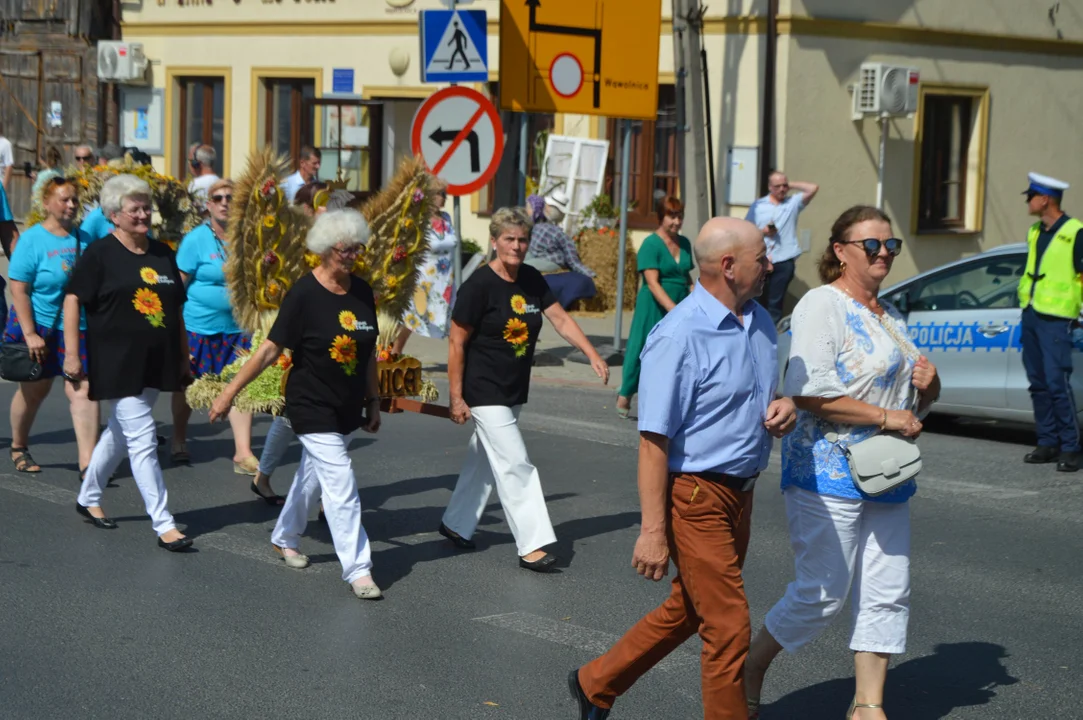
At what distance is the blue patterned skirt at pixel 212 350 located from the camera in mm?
9531

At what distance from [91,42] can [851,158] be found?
13978 mm

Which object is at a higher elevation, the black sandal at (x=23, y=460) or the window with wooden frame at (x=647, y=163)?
the window with wooden frame at (x=647, y=163)

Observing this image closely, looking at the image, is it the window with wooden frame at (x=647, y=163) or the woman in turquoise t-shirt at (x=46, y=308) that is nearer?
the woman in turquoise t-shirt at (x=46, y=308)

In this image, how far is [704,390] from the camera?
4.70 m

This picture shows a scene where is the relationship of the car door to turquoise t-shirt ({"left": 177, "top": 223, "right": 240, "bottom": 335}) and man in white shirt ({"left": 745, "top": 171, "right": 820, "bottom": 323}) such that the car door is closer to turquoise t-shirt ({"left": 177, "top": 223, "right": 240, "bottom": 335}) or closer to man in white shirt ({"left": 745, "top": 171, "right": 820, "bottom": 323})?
turquoise t-shirt ({"left": 177, "top": 223, "right": 240, "bottom": 335})

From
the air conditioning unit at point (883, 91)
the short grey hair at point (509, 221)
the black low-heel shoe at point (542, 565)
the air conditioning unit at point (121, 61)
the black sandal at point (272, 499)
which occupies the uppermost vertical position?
the air conditioning unit at point (121, 61)

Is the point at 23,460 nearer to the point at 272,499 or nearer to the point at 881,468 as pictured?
the point at 272,499

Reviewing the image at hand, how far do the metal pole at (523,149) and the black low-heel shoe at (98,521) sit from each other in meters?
13.3

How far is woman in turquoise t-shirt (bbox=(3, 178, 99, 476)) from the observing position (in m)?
8.79

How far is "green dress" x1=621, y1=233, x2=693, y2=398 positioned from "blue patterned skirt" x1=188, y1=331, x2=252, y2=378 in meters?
3.18

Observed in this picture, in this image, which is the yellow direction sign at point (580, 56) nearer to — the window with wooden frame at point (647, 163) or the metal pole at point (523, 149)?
the window with wooden frame at point (647, 163)

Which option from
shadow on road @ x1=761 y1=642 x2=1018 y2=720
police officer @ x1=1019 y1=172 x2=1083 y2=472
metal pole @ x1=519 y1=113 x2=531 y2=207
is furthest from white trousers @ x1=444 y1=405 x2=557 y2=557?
metal pole @ x1=519 y1=113 x2=531 y2=207

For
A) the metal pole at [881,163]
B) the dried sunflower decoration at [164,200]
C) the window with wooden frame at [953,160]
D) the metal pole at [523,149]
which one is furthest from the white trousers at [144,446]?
the window with wooden frame at [953,160]

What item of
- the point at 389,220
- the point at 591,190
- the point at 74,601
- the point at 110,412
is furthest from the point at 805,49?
the point at 74,601
